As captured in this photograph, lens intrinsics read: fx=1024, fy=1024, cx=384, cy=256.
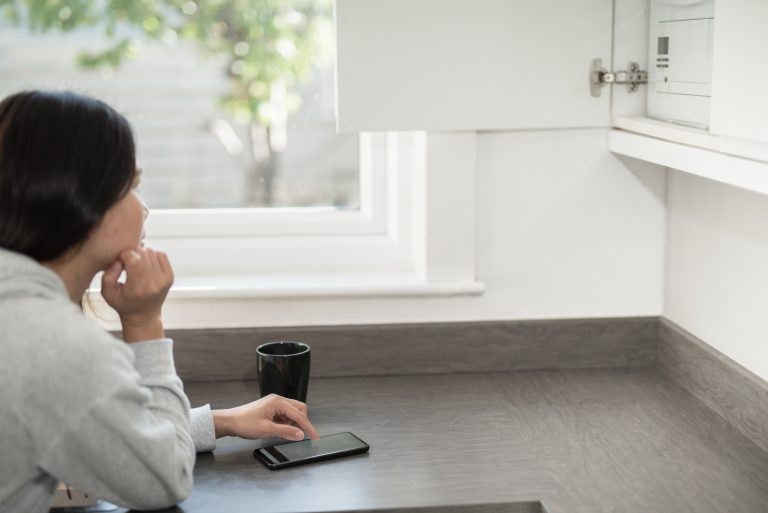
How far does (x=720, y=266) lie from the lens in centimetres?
160

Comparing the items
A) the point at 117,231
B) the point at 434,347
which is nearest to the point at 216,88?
the point at 434,347

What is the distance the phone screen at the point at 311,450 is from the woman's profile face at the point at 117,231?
35 cm

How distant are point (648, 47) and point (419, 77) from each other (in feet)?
1.25

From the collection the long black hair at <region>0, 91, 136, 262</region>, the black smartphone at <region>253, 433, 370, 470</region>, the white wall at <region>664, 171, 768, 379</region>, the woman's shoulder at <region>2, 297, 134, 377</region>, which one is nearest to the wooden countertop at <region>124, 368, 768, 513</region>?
the black smartphone at <region>253, 433, 370, 470</region>

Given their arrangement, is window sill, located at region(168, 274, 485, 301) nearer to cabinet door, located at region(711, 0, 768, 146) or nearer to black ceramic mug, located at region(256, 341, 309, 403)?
black ceramic mug, located at region(256, 341, 309, 403)

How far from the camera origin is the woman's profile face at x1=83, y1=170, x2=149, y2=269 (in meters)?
1.17

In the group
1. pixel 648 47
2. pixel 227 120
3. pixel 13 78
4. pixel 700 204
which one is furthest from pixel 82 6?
pixel 700 204

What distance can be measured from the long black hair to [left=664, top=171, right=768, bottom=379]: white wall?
35.2 inches

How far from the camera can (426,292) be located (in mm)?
1772

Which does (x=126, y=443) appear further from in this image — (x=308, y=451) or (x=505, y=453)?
(x=505, y=453)

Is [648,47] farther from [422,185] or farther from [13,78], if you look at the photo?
[13,78]

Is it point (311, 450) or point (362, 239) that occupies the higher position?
point (362, 239)

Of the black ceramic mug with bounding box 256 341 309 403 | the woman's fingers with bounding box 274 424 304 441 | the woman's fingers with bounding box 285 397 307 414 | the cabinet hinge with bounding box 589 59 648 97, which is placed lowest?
the woman's fingers with bounding box 274 424 304 441

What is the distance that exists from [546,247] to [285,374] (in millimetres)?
557
